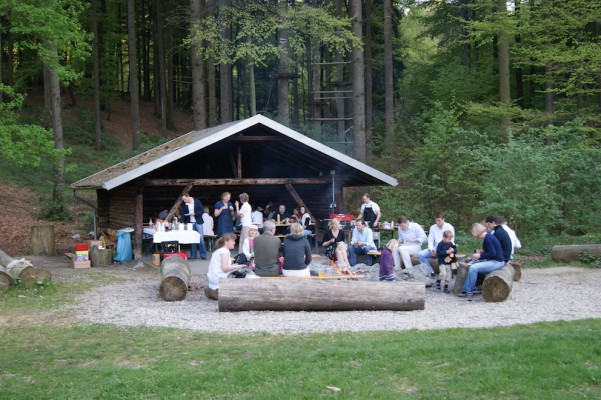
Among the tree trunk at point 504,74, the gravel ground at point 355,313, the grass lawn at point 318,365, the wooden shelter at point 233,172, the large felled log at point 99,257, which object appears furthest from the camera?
the tree trunk at point 504,74

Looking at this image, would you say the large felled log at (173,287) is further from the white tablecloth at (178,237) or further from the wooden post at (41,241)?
the wooden post at (41,241)

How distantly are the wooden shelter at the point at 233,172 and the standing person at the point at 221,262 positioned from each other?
5185 millimetres

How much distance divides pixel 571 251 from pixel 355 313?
7432 millimetres

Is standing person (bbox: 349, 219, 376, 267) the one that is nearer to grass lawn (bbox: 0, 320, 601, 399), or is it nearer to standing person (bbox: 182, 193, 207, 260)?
standing person (bbox: 182, 193, 207, 260)

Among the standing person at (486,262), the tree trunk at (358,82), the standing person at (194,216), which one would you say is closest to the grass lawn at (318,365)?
the standing person at (486,262)

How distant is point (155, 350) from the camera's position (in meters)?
8.16

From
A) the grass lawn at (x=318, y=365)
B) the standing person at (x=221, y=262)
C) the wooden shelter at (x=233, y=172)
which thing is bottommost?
the grass lawn at (x=318, y=365)

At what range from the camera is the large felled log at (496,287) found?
11031 millimetres

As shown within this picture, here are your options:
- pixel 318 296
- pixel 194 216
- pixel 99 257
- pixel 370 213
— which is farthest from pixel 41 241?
pixel 318 296

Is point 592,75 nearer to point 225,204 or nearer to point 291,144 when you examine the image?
point 291,144

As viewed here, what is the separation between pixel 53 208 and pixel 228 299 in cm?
1576

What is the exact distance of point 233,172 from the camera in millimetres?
20984

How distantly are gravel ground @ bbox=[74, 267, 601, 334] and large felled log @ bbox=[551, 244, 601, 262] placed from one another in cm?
271

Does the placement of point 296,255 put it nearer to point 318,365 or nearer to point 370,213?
point 318,365
